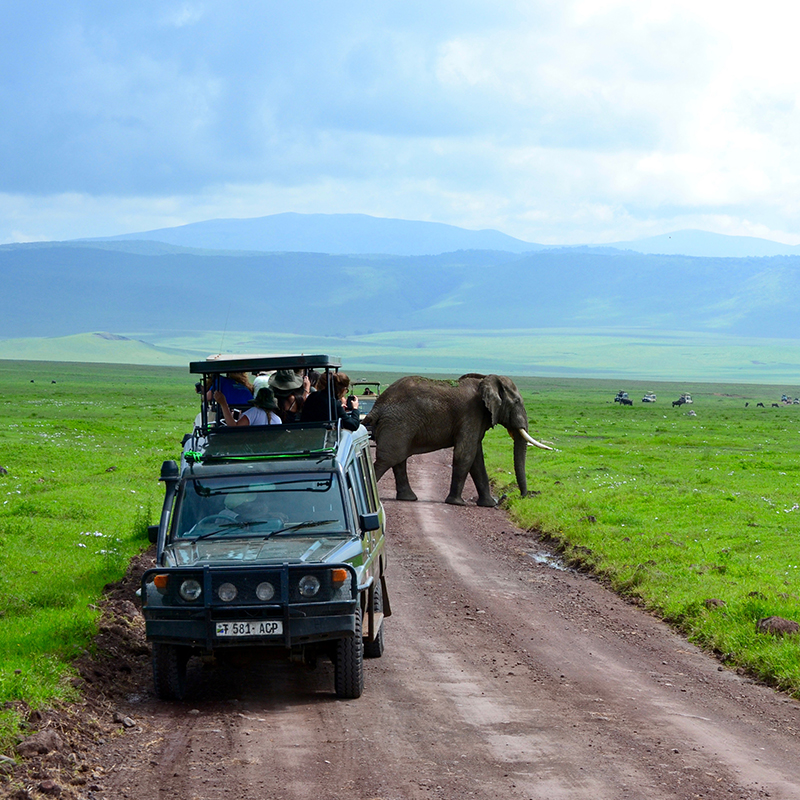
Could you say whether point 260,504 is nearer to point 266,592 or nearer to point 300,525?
point 300,525

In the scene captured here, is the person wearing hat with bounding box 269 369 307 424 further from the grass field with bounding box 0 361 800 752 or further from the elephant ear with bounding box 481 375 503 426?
the elephant ear with bounding box 481 375 503 426

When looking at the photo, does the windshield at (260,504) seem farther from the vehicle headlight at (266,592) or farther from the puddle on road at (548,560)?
the puddle on road at (548,560)

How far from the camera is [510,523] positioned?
22.6 m

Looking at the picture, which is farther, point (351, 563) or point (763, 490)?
point (763, 490)

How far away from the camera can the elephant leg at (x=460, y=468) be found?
82.1ft

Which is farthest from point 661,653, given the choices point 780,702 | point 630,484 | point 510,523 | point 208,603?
point 630,484

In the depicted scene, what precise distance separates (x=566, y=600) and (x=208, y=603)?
6.76m

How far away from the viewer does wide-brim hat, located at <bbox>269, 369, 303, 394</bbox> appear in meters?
13.5

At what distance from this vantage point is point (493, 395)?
84.5ft

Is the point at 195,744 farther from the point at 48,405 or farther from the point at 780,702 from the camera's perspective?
the point at 48,405

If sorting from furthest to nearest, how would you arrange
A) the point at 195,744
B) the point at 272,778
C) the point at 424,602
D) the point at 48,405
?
the point at 48,405, the point at 424,602, the point at 195,744, the point at 272,778

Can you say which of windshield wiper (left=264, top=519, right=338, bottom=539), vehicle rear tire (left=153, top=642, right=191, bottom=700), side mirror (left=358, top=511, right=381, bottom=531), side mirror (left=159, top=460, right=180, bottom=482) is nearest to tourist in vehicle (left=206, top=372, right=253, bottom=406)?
side mirror (left=159, top=460, right=180, bottom=482)

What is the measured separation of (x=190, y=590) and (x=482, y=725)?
2.65 m

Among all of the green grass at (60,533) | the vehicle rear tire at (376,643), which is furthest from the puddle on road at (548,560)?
the vehicle rear tire at (376,643)
